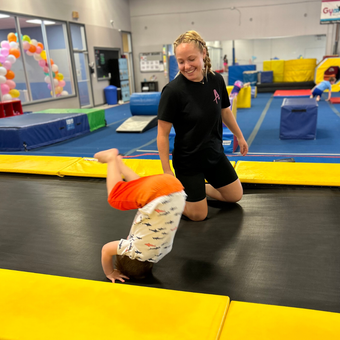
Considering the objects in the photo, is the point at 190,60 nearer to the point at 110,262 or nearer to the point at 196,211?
the point at 196,211

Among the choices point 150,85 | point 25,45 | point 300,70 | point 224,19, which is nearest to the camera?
point 25,45

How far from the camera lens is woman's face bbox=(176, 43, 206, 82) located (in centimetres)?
179

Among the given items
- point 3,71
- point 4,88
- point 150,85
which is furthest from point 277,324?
point 150,85

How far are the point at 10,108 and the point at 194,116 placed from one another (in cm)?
607

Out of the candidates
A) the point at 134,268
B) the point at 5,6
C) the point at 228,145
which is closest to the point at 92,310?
the point at 134,268

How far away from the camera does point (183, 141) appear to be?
211cm

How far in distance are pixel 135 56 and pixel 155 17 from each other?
177cm

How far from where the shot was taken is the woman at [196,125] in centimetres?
190

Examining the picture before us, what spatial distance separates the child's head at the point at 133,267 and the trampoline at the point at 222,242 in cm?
4

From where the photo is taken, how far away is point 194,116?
2016 mm

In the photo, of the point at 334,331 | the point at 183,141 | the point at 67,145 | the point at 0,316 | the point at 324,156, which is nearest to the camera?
the point at 334,331

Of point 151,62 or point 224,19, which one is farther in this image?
point 151,62

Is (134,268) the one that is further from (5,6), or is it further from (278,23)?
(278,23)

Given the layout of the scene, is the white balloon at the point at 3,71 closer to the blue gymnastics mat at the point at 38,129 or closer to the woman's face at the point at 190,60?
the blue gymnastics mat at the point at 38,129
